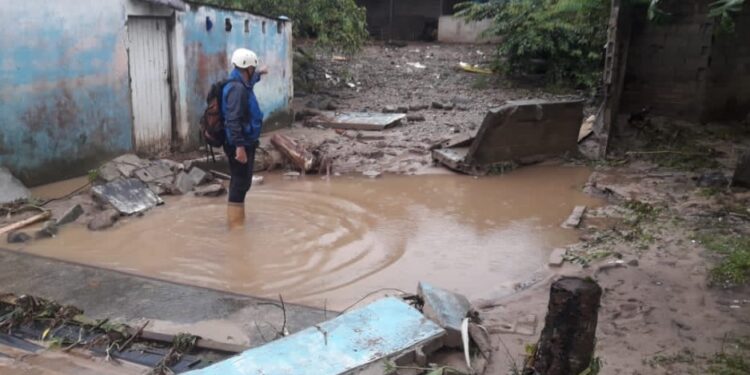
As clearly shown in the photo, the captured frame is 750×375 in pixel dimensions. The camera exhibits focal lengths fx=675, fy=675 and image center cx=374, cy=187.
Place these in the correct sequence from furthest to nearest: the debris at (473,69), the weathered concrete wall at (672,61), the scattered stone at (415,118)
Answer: the debris at (473,69), the scattered stone at (415,118), the weathered concrete wall at (672,61)

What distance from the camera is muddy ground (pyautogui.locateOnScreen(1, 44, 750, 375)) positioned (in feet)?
14.2

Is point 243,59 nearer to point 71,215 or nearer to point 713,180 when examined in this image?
point 71,215

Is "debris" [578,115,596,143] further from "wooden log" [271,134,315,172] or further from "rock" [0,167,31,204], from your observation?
"rock" [0,167,31,204]

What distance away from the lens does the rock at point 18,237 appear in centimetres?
662

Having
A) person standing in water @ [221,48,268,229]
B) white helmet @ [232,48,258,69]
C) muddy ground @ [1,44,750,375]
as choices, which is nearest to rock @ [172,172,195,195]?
person standing in water @ [221,48,268,229]

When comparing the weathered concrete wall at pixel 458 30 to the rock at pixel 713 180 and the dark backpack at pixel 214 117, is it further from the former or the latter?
the dark backpack at pixel 214 117

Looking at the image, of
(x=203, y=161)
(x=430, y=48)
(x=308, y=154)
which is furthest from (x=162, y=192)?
(x=430, y=48)

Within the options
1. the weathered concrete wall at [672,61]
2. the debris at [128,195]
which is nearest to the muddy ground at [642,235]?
the weathered concrete wall at [672,61]

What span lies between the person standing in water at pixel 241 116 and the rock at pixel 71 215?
185cm

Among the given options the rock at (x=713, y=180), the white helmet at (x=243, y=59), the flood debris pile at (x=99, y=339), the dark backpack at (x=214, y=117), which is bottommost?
the flood debris pile at (x=99, y=339)

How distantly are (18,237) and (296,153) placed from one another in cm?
414

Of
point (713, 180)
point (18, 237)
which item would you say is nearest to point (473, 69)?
point (713, 180)

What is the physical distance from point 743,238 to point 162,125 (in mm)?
7891

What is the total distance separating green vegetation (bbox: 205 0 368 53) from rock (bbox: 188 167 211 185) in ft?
19.5
